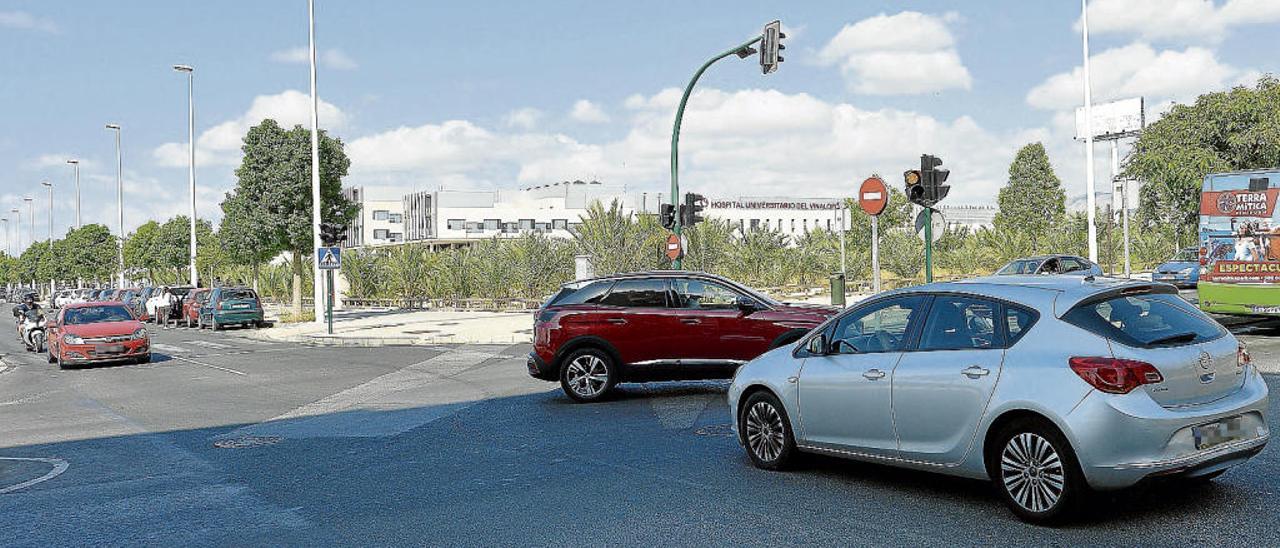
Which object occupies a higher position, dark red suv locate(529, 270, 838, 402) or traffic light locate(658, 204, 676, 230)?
traffic light locate(658, 204, 676, 230)

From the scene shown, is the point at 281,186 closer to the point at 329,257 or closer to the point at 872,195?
the point at 329,257

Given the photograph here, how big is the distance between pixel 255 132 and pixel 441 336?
17858mm

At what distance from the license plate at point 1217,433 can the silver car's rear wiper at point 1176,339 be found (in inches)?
19.3

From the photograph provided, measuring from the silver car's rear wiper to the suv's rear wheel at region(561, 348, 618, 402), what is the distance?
7.50m

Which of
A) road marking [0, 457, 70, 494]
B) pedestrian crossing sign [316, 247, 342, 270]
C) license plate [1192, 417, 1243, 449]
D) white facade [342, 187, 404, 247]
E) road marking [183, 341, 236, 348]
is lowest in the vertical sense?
road marking [0, 457, 70, 494]

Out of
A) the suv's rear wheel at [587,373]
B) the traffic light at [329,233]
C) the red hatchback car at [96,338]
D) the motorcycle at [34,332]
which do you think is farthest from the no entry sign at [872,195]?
the motorcycle at [34,332]

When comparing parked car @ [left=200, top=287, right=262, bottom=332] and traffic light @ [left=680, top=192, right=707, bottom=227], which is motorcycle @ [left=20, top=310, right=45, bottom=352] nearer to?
parked car @ [left=200, top=287, right=262, bottom=332]

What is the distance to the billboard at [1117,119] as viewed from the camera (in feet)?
258

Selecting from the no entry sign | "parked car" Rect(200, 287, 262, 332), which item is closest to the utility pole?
the no entry sign

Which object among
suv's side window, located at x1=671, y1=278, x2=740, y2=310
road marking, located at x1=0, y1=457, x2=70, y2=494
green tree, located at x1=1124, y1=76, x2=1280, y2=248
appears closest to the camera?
road marking, located at x1=0, y1=457, x2=70, y2=494

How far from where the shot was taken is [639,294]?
12883 millimetres

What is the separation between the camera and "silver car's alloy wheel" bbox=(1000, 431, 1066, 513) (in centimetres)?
593

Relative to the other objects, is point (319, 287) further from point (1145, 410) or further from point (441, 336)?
point (1145, 410)

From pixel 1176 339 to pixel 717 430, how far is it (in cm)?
473
